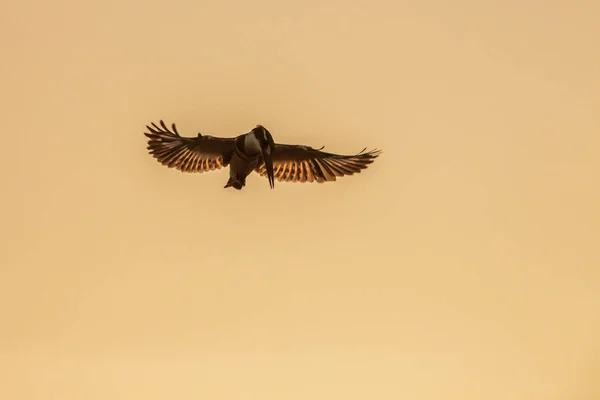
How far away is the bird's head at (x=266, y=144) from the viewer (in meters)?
1.48

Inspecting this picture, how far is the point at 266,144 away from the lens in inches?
59.0

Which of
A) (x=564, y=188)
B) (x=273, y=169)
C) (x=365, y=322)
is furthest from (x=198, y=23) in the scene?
(x=564, y=188)

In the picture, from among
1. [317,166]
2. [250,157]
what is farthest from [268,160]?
[317,166]

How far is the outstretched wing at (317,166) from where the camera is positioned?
1655 millimetres

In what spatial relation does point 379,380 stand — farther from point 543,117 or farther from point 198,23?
point 198,23

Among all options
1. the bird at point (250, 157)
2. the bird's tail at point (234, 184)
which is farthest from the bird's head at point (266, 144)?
the bird's tail at point (234, 184)

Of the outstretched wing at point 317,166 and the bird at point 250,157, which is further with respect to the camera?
the outstretched wing at point 317,166

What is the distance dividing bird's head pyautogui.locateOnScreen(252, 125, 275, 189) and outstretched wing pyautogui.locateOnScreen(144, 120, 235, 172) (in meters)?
0.10

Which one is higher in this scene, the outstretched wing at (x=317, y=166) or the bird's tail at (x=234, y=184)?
the outstretched wing at (x=317, y=166)

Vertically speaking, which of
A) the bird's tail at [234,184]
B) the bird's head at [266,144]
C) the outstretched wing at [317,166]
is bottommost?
the bird's tail at [234,184]

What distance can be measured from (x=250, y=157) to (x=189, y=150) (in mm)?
174

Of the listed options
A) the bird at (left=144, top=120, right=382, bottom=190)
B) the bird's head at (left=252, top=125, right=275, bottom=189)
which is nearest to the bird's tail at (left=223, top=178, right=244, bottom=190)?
the bird at (left=144, top=120, right=382, bottom=190)

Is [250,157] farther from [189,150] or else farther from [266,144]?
[189,150]

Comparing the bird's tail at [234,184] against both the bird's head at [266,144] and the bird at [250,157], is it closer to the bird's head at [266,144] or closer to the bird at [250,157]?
the bird at [250,157]
